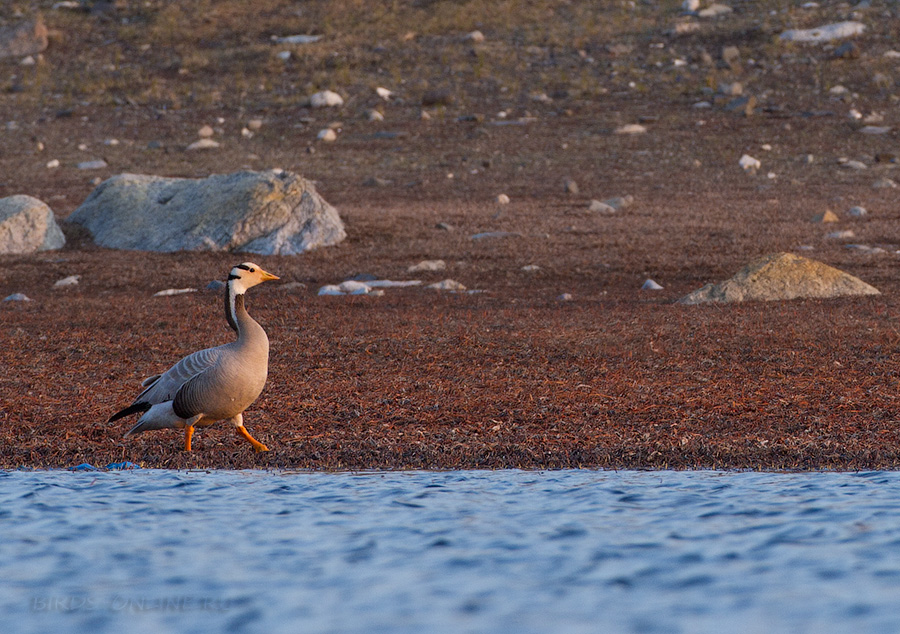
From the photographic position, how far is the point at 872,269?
19.8m

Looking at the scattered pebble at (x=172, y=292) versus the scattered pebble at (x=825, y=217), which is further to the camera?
the scattered pebble at (x=825, y=217)

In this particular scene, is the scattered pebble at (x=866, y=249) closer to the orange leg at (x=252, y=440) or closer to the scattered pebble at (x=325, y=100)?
the orange leg at (x=252, y=440)

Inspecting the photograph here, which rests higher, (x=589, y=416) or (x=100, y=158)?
(x=100, y=158)

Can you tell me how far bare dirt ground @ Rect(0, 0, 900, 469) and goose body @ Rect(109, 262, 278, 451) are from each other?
0.89 feet

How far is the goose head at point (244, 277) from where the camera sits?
9500mm

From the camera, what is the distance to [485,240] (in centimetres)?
2334

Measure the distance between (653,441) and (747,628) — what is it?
14.7ft

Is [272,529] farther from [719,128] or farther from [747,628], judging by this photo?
[719,128]

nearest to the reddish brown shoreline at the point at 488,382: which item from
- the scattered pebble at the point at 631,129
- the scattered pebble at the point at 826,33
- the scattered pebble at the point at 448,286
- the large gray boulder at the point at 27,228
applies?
the scattered pebble at the point at 448,286

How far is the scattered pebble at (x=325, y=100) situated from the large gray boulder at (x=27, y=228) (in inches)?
669

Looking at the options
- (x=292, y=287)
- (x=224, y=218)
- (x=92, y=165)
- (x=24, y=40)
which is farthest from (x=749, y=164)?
(x=24, y=40)

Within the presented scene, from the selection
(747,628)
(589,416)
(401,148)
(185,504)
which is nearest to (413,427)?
(589,416)

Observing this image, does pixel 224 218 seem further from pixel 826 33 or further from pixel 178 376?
pixel 826 33

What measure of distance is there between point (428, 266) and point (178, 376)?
1239 cm
